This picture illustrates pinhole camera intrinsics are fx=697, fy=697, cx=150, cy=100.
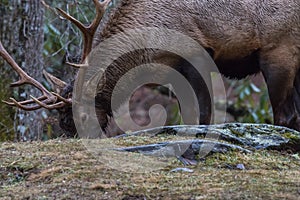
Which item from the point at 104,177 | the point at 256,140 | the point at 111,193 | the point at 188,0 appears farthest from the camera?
the point at 188,0

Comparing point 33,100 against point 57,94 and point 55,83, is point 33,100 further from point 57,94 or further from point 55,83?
point 55,83

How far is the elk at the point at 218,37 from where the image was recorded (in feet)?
25.2

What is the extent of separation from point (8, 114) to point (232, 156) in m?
4.61

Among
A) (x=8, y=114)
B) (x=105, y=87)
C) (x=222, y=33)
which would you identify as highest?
(x=222, y=33)

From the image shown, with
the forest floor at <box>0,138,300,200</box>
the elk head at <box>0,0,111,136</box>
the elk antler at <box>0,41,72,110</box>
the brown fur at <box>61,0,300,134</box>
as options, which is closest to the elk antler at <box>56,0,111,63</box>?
the elk head at <box>0,0,111,136</box>

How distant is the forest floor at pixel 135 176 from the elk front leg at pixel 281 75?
2.29 metres

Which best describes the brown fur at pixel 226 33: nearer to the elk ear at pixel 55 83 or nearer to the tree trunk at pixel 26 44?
the elk ear at pixel 55 83

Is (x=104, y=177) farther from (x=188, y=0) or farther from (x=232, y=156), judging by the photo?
(x=188, y=0)

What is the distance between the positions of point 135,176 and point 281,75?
11.7 feet

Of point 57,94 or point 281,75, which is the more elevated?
point 281,75

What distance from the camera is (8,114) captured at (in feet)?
30.5

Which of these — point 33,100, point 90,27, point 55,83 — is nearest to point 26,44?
point 55,83

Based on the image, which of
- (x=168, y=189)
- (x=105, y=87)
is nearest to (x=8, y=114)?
(x=105, y=87)

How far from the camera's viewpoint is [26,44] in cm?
930
